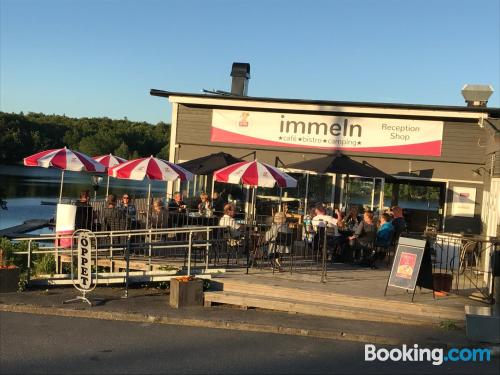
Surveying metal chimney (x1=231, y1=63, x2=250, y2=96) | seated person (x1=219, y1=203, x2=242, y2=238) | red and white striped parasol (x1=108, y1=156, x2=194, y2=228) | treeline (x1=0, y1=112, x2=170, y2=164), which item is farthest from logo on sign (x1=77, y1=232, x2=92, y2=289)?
treeline (x1=0, y1=112, x2=170, y2=164)

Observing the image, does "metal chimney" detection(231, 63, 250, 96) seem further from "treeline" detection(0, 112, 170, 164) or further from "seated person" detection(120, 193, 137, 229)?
"treeline" detection(0, 112, 170, 164)

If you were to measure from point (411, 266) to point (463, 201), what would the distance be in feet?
25.3

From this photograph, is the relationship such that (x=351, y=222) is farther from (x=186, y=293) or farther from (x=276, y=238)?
(x=186, y=293)

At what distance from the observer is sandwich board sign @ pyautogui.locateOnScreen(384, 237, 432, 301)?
910 cm

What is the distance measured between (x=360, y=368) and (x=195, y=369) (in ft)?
6.33

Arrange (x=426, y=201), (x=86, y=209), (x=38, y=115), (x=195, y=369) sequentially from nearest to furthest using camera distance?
(x=195, y=369) < (x=86, y=209) < (x=426, y=201) < (x=38, y=115)

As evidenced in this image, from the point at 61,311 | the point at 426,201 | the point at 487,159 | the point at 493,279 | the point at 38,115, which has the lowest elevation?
the point at 61,311

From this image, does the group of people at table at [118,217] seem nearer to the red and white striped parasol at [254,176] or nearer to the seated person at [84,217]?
the seated person at [84,217]

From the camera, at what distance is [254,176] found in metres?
11.9

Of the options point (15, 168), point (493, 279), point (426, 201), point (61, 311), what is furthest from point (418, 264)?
point (15, 168)

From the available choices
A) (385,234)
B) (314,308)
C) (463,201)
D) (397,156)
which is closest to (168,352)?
(314,308)

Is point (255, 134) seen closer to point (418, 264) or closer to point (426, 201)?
point (426, 201)

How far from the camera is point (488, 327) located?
25.0 ft

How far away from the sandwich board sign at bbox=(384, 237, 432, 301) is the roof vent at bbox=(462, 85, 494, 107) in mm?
10063
